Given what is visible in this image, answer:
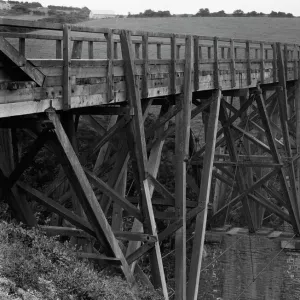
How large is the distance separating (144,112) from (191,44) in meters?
1.53

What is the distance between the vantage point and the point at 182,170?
1101 cm

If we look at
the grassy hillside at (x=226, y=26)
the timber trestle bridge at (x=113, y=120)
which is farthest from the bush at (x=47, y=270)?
the grassy hillside at (x=226, y=26)

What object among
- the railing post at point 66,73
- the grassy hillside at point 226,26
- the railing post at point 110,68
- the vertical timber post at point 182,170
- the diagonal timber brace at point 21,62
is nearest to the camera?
the diagonal timber brace at point 21,62

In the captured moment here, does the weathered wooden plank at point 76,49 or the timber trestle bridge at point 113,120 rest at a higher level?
the weathered wooden plank at point 76,49

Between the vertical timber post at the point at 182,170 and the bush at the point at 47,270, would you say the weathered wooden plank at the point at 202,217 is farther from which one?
the bush at the point at 47,270

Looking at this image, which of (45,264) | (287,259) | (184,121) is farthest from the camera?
(287,259)

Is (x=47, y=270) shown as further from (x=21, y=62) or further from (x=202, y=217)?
(x=202, y=217)

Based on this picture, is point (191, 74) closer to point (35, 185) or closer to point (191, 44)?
point (191, 44)

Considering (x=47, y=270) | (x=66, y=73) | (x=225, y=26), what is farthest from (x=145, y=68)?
(x=225, y=26)

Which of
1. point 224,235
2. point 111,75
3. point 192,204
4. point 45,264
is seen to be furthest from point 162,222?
point 45,264

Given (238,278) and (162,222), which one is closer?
(238,278)

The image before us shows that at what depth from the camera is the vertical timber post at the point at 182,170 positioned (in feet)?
35.0

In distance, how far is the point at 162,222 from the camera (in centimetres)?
2009

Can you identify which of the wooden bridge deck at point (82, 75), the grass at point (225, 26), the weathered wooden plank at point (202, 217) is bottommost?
the weathered wooden plank at point (202, 217)
